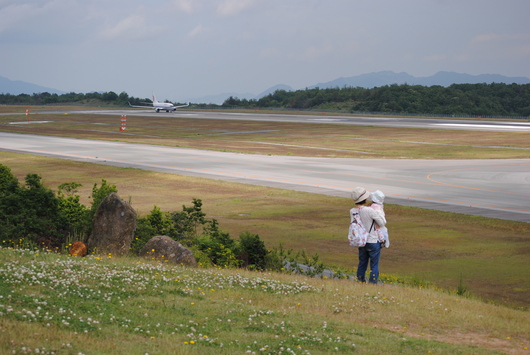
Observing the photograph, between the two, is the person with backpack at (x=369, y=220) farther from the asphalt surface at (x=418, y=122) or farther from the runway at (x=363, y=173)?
the asphalt surface at (x=418, y=122)

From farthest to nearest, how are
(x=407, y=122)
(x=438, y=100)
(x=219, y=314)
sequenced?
(x=438, y=100)
(x=407, y=122)
(x=219, y=314)

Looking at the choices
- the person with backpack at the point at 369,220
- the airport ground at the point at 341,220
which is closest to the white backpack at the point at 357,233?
the person with backpack at the point at 369,220

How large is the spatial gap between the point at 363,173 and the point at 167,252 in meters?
25.8

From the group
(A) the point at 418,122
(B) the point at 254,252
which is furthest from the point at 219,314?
(A) the point at 418,122

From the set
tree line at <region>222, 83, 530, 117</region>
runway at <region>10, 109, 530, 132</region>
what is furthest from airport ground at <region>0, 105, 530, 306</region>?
tree line at <region>222, 83, 530, 117</region>

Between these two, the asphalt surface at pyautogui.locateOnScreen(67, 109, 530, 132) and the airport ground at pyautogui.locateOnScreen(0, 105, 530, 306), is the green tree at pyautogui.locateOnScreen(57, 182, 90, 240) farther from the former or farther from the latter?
the asphalt surface at pyautogui.locateOnScreen(67, 109, 530, 132)

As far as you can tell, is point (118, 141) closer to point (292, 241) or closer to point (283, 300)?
point (292, 241)

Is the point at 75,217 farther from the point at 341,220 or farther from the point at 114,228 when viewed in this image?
the point at 341,220

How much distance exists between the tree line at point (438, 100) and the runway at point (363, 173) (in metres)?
102

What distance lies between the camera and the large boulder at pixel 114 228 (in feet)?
51.7

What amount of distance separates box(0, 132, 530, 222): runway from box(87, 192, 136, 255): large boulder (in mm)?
16290

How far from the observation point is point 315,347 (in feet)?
27.5

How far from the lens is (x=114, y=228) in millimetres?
15781

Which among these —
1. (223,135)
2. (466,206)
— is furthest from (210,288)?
(223,135)
